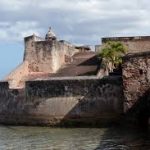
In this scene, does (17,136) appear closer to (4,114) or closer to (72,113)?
Answer: (72,113)

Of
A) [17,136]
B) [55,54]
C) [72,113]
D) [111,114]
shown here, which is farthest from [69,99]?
[55,54]

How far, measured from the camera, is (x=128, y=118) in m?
26.4

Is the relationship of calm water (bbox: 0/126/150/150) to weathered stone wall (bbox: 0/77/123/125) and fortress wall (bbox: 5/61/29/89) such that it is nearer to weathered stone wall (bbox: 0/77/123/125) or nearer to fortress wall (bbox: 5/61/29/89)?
weathered stone wall (bbox: 0/77/123/125)

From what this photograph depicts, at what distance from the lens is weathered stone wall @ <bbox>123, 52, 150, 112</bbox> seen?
26.5 m

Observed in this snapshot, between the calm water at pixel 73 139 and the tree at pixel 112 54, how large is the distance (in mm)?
8676

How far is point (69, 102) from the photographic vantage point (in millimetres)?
28797

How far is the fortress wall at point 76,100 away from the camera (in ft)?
91.5

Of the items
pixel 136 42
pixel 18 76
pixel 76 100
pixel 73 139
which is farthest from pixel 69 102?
pixel 136 42

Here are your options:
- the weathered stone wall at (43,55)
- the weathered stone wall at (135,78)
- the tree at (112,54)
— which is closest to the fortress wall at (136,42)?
the tree at (112,54)

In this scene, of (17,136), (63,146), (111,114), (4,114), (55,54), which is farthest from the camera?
(55,54)

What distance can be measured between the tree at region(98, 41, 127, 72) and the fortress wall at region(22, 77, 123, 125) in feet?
20.5

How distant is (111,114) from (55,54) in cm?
1330

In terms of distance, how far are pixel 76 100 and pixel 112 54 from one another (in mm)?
7204

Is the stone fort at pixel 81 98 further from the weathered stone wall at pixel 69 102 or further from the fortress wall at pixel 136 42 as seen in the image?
the fortress wall at pixel 136 42
